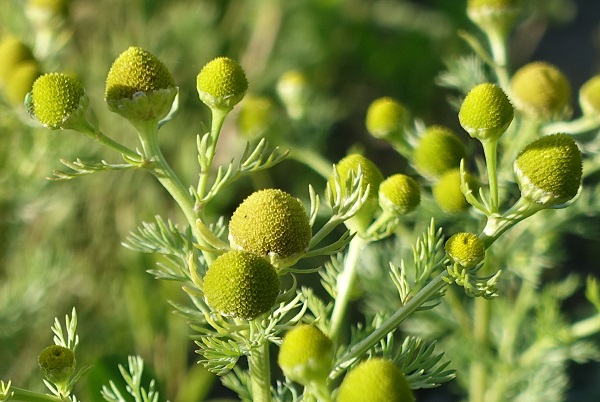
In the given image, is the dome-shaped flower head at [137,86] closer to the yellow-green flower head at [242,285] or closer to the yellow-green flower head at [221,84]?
the yellow-green flower head at [221,84]

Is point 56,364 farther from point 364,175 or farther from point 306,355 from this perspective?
point 364,175

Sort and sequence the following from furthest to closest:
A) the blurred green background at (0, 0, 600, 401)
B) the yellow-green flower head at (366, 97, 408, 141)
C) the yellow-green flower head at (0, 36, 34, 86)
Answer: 1. the blurred green background at (0, 0, 600, 401)
2. the yellow-green flower head at (0, 36, 34, 86)
3. the yellow-green flower head at (366, 97, 408, 141)

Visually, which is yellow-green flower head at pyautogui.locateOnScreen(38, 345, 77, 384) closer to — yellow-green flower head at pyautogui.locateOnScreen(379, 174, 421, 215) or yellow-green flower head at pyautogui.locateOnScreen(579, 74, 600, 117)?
yellow-green flower head at pyautogui.locateOnScreen(379, 174, 421, 215)

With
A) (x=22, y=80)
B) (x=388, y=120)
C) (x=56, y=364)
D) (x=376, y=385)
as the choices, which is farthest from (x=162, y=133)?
(x=376, y=385)

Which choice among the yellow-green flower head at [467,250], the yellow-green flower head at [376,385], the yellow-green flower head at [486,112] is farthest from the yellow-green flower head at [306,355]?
the yellow-green flower head at [486,112]

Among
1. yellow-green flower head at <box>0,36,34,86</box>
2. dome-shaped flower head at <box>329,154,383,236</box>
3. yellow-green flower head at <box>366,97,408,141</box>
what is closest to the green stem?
dome-shaped flower head at <box>329,154,383,236</box>

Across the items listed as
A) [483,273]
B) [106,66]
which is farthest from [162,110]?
[106,66]
